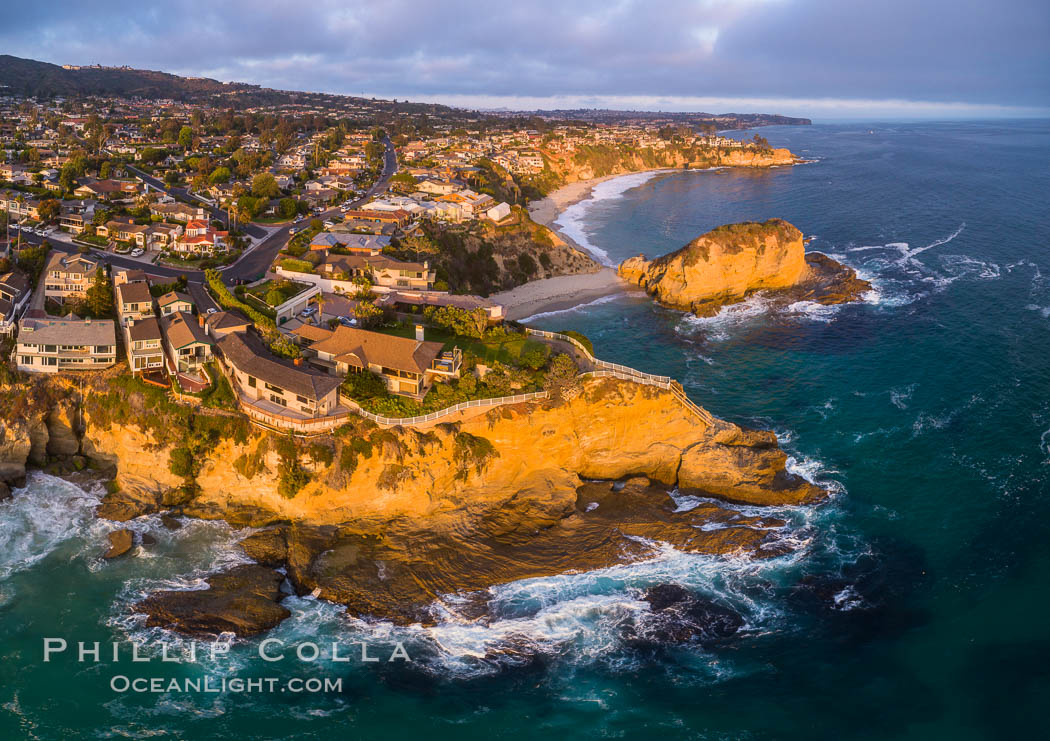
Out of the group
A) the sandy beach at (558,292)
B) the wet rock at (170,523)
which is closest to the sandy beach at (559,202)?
the sandy beach at (558,292)

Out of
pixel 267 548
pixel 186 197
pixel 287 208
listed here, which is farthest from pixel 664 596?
pixel 186 197

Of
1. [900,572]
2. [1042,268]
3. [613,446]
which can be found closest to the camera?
[900,572]

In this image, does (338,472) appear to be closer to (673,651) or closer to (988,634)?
(673,651)

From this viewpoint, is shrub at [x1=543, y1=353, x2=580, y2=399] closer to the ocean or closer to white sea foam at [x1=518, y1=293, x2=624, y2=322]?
the ocean

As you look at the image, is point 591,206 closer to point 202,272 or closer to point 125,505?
point 202,272

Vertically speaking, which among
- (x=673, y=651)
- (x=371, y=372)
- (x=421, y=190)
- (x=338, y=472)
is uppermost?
(x=421, y=190)

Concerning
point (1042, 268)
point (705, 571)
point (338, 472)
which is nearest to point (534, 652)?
point (705, 571)
